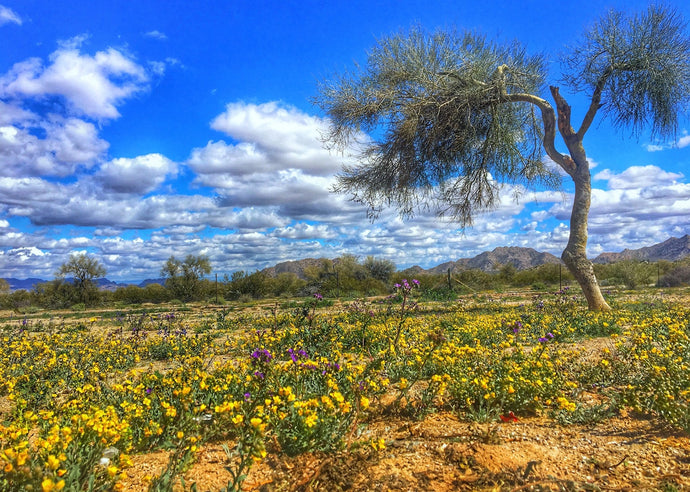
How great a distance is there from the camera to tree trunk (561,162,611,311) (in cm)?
1123

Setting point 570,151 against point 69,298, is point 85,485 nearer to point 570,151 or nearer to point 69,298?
point 570,151

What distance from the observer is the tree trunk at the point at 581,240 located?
11.2 m

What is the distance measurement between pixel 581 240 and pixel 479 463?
10.6 m

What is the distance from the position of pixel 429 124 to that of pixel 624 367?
30.7 ft

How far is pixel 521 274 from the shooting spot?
3859cm

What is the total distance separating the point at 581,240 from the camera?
37.8 feet

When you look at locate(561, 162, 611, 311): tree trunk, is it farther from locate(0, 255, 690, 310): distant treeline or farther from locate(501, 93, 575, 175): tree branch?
locate(0, 255, 690, 310): distant treeline

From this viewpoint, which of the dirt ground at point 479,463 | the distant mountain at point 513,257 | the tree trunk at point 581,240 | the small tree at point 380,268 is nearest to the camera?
the dirt ground at point 479,463

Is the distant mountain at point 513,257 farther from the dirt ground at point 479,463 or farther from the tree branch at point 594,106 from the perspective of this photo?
the dirt ground at point 479,463

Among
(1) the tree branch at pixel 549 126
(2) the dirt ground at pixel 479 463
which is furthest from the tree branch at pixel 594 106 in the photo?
(2) the dirt ground at pixel 479 463

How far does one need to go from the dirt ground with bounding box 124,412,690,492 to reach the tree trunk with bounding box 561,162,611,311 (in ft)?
29.1

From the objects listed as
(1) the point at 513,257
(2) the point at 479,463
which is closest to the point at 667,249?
(1) the point at 513,257

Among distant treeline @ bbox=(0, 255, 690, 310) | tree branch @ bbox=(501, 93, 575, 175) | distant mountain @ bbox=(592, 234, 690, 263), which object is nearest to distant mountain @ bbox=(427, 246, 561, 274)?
distant mountain @ bbox=(592, 234, 690, 263)

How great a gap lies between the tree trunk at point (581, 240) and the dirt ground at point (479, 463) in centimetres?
887
